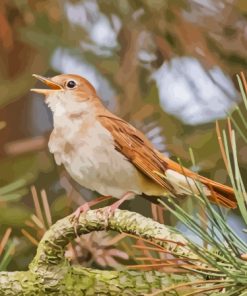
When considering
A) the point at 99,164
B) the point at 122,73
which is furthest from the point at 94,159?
the point at 122,73

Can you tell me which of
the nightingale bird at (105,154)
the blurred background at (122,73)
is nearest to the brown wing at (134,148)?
the nightingale bird at (105,154)

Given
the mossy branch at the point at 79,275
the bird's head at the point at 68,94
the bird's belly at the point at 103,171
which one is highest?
the bird's head at the point at 68,94

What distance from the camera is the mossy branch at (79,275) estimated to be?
0.49m

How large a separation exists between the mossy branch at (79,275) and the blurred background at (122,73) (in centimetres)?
18

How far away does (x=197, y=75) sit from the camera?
0.77 m

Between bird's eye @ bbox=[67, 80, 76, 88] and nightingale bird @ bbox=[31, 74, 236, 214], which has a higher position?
bird's eye @ bbox=[67, 80, 76, 88]

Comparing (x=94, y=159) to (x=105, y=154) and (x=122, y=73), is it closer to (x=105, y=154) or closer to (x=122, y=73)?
(x=105, y=154)

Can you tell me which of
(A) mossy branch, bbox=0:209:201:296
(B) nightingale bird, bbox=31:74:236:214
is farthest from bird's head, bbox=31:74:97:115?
(A) mossy branch, bbox=0:209:201:296

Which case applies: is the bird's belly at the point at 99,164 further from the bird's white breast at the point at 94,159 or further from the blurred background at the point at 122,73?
the blurred background at the point at 122,73

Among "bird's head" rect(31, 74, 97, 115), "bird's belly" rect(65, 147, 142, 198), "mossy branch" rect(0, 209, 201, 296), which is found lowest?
"mossy branch" rect(0, 209, 201, 296)

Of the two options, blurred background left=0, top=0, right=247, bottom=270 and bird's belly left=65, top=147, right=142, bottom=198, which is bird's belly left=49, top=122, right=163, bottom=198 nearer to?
bird's belly left=65, top=147, right=142, bottom=198

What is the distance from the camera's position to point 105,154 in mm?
567

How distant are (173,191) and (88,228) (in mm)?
79

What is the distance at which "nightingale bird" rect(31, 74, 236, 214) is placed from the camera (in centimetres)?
56
